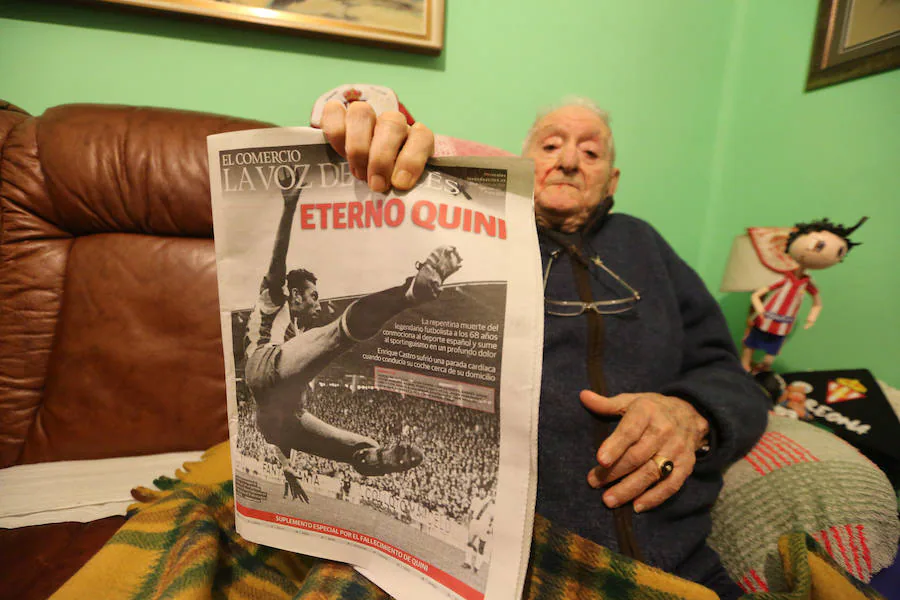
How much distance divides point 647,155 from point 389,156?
1.15 metres

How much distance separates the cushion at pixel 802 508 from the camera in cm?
44

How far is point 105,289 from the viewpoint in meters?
0.67

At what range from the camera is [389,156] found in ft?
1.03

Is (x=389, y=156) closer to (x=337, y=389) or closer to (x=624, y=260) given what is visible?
(x=337, y=389)

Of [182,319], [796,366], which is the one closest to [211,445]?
[182,319]

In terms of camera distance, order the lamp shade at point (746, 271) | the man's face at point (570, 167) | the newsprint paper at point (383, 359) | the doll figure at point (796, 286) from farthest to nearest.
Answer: the lamp shade at point (746, 271) → the doll figure at point (796, 286) → the man's face at point (570, 167) → the newsprint paper at point (383, 359)

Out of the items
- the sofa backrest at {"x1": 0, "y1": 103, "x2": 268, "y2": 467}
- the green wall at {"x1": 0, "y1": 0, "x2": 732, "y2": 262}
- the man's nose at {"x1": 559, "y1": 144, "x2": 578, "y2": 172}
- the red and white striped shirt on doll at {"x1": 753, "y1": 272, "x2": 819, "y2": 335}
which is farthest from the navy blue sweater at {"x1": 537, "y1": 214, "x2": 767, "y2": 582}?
the sofa backrest at {"x1": 0, "y1": 103, "x2": 268, "y2": 467}

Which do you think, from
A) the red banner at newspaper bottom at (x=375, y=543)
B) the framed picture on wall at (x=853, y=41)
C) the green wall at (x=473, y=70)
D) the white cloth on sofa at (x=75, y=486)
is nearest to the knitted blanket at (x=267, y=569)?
the red banner at newspaper bottom at (x=375, y=543)

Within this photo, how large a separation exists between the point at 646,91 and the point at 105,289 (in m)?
1.51

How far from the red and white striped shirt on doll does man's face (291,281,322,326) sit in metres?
1.09

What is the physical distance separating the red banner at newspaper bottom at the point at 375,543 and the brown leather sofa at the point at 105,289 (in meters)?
0.41

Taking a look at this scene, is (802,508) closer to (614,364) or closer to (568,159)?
(614,364)

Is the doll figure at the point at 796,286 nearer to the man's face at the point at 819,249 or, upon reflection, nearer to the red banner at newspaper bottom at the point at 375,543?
the man's face at the point at 819,249

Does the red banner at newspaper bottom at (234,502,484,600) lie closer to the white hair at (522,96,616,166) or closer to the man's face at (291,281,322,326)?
the man's face at (291,281,322,326)
